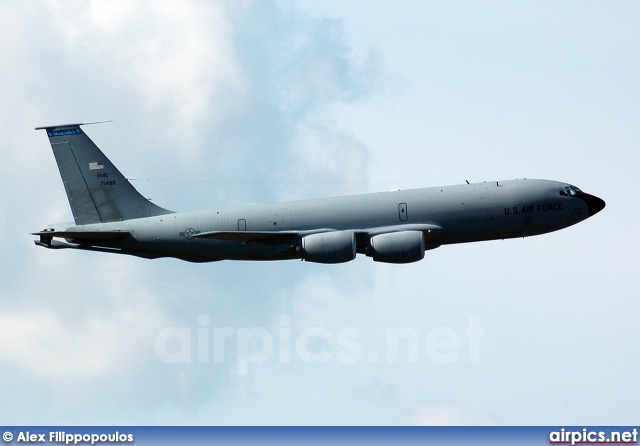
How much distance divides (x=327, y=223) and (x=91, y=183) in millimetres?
16650

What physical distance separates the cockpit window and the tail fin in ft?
84.4

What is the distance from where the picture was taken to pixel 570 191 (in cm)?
8769

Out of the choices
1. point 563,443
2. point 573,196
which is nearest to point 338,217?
point 573,196

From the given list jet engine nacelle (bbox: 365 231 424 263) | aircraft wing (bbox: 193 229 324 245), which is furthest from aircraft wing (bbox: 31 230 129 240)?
jet engine nacelle (bbox: 365 231 424 263)

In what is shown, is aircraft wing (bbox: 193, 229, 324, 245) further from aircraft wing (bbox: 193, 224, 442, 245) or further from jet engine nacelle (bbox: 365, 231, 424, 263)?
jet engine nacelle (bbox: 365, 231, 424, 263)

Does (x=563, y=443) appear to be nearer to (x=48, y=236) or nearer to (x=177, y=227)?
(x=177, y=227)

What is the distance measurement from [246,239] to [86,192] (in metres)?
12.1

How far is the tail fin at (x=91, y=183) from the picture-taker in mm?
91562

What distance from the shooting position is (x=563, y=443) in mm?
Answer: 76562

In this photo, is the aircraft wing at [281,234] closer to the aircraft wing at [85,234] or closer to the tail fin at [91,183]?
the aircraft wing at [85,234]

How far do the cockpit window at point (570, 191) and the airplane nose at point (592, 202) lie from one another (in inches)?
14.2

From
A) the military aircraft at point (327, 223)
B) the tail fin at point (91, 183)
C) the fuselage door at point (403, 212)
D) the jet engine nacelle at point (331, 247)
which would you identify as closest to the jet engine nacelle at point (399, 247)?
the military aircraft at point (327, 223)

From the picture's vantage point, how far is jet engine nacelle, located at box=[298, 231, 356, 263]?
8581 cm

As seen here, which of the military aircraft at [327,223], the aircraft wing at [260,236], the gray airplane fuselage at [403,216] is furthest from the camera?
the aircraft wing at [260,236]
